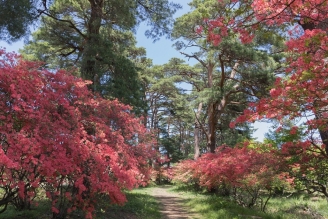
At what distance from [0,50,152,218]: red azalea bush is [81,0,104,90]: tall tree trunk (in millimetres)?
4009

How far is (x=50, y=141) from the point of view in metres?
4.15

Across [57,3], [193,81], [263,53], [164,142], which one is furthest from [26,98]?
[164,142]

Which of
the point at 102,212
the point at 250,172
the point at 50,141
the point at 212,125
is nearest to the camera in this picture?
the point at 50,141

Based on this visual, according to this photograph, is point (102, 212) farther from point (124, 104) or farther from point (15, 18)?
point (15, 18)

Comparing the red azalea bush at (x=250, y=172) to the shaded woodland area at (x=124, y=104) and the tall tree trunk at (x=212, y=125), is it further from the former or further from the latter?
the tall tree trunk at (x=212, y=125)

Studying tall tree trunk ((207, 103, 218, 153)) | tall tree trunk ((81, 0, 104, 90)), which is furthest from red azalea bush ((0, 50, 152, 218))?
tall tree trunk ((207, 103, 218, 153))

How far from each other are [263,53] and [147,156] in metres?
7.12

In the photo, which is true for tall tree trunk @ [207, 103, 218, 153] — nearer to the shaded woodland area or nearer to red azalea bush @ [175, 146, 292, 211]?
the shaded woodland area

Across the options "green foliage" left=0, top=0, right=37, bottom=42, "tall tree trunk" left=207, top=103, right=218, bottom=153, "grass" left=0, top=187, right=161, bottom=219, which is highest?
"green foliage" left=0, top=0, right=37, bottom=42

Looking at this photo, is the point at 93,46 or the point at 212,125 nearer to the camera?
the point at 93,46

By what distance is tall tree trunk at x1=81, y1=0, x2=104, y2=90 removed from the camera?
9.71 meters

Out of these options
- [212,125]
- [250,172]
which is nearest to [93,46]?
[250,172]

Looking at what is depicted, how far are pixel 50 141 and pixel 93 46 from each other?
20.2 feet

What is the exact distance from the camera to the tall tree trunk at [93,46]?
31.9 feet
